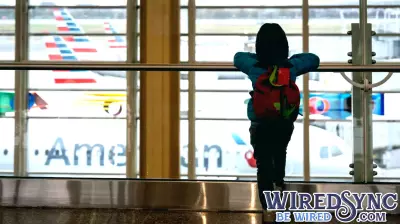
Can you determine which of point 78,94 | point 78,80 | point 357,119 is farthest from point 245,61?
point 78,80

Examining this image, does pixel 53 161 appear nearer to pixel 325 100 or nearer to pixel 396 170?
pixel 396 170

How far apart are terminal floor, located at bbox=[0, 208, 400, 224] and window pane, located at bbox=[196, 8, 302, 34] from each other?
144 inches

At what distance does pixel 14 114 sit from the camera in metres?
4.40

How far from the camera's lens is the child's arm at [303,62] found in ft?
9.19

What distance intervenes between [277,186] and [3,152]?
7.12 feet

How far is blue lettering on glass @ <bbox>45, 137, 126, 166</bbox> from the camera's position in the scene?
4.73 meters

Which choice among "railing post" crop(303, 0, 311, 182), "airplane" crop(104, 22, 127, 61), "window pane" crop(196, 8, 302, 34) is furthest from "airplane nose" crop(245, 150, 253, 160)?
"airplane" crop(104, 22, 127, 61)

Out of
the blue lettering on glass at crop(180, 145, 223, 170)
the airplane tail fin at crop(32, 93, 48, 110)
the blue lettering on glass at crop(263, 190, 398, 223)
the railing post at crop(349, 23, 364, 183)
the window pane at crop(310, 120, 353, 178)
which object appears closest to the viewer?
the blue lettering on glass at crop(263, 190, 398, 223)

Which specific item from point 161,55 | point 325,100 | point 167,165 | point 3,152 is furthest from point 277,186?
point 325,100

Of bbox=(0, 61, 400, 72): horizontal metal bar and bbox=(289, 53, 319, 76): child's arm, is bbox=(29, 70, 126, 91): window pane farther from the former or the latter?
bbox=(289, 53, 319, 76): child's arm

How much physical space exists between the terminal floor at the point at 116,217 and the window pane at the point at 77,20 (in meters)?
3.89

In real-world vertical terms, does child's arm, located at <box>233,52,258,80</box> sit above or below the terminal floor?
above

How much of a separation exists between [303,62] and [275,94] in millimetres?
244

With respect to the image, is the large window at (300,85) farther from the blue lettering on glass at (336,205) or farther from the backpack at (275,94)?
the backpack at (275,94)
